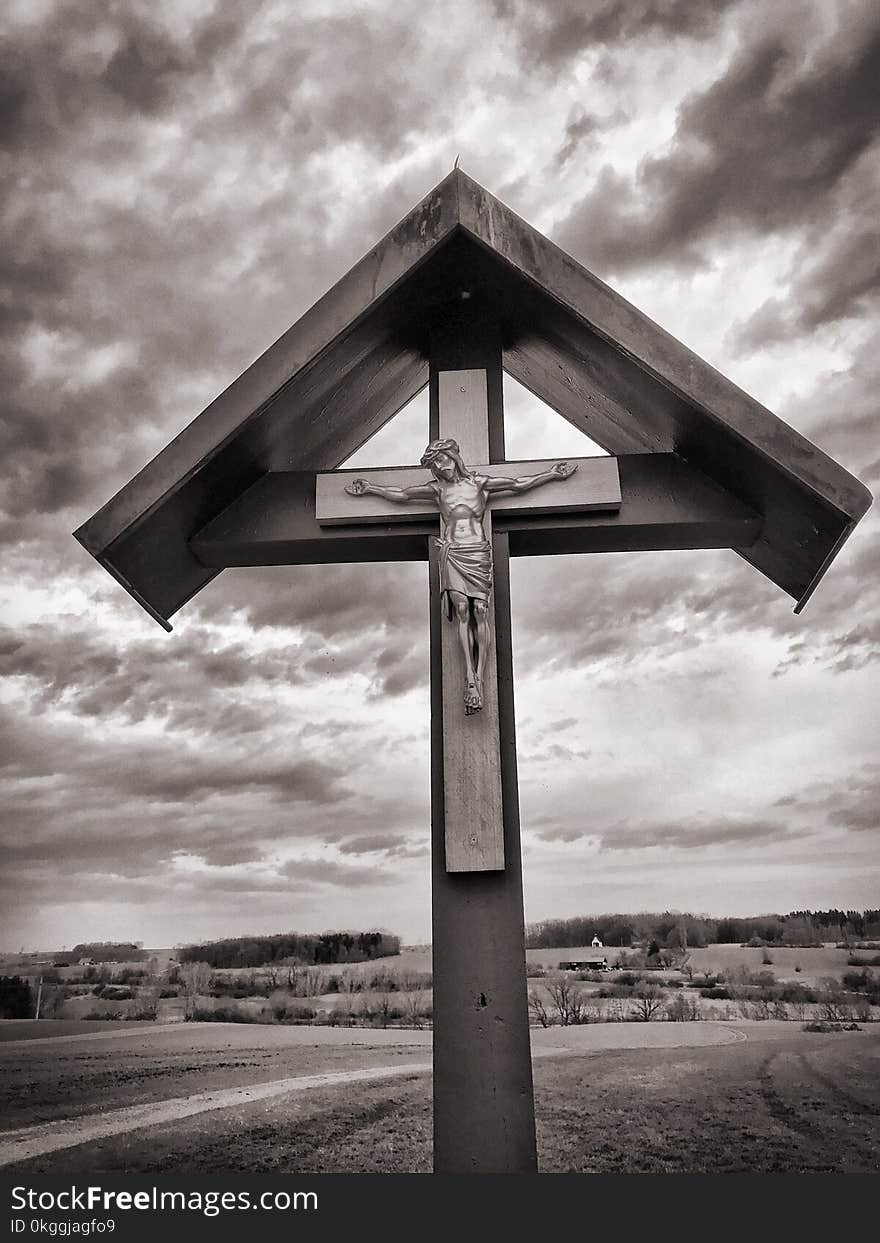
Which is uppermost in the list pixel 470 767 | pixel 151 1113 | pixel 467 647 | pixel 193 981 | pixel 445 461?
pixel 445 461

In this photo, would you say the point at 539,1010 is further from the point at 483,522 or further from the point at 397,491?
the point at 397,491

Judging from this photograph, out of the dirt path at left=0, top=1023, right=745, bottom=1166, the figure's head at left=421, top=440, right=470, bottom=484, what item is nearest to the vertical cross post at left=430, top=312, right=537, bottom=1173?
the figure's head at left=421, top=440, right=470, bottom=484

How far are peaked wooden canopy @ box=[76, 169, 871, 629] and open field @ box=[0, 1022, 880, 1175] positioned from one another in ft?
6.84

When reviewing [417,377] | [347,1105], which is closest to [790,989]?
[347,1105]

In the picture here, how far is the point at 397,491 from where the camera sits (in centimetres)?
360

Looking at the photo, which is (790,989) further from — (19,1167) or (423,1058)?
(19,1167)

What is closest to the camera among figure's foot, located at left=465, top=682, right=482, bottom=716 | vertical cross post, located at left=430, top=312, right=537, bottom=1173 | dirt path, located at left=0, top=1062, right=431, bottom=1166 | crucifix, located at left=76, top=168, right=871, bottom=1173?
vertical cross post, located at left=430, top=312, right=537, bottom=1173

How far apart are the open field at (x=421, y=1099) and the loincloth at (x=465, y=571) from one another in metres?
2.26

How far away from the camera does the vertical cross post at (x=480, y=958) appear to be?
273cm

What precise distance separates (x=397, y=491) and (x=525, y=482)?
51cm

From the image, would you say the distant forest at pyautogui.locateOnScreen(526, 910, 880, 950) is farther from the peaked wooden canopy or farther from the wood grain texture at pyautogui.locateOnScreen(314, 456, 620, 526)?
the wood grain texture at pyautogui.locateOnScreen(314, 456, 620, 526)

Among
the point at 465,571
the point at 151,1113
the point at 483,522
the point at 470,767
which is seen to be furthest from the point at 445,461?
the point at 151,1113

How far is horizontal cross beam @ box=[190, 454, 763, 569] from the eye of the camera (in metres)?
3.59

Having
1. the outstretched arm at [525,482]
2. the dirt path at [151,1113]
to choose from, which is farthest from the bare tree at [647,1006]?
the outstretched arm at [525,482]
